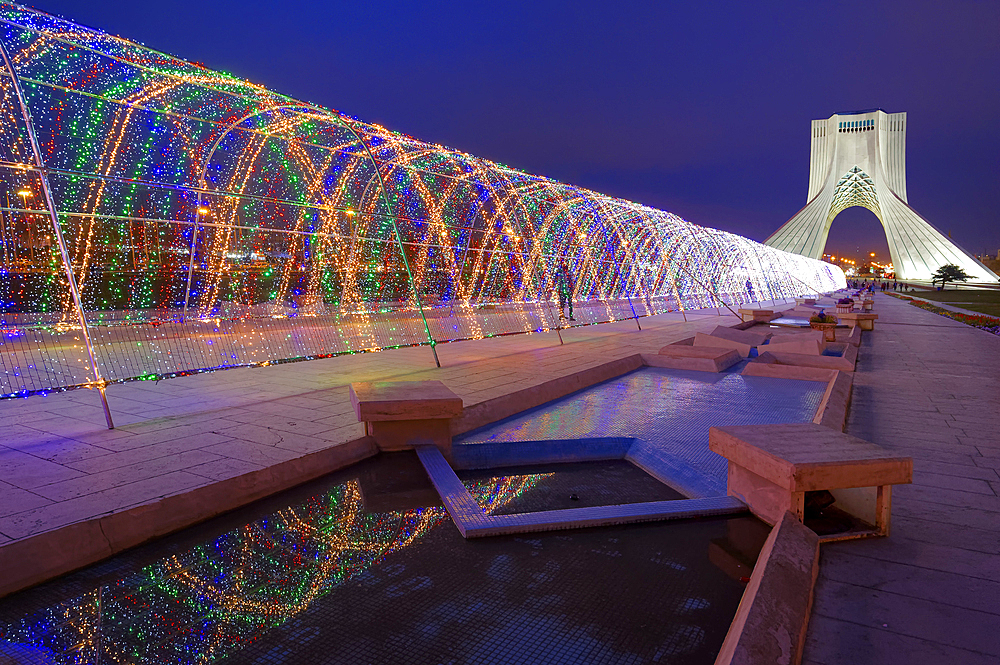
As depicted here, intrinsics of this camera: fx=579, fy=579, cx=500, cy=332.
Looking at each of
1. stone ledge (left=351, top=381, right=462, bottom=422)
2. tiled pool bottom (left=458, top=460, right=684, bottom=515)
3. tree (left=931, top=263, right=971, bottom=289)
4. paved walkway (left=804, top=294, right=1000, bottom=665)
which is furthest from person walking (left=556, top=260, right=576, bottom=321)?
tree (left=931, top=263, right=971, bottom=289)

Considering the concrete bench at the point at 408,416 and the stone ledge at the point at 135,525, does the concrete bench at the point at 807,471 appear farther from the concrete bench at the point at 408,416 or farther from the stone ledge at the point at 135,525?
the stone ledge at the point at 135,525

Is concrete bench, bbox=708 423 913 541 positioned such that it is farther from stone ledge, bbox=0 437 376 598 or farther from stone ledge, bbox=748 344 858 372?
stone ledge, bbox=748 344 858 372

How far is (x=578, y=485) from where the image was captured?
4.26 meters

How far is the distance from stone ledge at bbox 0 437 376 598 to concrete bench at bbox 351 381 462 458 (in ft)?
1.72

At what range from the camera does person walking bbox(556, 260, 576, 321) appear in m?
16.7

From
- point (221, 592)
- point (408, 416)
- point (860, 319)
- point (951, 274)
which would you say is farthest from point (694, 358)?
point (951, 274)

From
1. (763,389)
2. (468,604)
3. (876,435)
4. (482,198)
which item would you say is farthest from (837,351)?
(468,604)

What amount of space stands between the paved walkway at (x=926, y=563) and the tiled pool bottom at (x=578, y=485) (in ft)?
4.60

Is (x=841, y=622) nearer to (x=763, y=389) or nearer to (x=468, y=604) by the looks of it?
(x=468, y=604)

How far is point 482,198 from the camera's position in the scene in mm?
14961

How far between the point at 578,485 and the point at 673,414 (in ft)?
7.31

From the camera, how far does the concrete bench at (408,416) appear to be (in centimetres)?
448

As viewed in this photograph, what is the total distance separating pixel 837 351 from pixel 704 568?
956 centimetres

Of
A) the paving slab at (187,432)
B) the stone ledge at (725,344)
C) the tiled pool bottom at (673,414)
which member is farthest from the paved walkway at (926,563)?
the stone ledge at (725,344)
